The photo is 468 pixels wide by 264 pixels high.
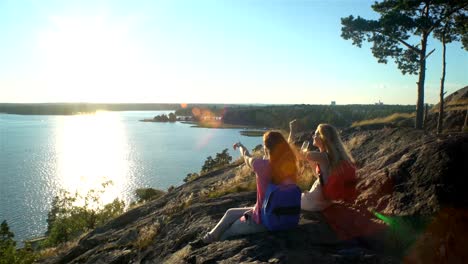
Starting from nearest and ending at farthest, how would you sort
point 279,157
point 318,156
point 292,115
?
1. point 279,157
2. point 318,156
3. point 292,115

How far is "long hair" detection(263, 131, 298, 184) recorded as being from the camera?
571 centimetres

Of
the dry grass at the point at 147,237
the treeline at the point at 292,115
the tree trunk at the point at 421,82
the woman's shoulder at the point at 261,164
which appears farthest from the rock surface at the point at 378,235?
the treeline at the point at 292,115

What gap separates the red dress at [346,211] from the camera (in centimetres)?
620

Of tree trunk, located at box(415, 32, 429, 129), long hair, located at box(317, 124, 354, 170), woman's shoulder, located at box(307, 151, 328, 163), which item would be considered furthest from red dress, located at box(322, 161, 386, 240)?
tree trunk, located at box(415, 32, 429, 129)

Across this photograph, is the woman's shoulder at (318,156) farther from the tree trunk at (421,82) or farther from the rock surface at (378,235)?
the tree trunk at (421,82)

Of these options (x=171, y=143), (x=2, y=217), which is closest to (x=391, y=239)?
(x=2, y=217)

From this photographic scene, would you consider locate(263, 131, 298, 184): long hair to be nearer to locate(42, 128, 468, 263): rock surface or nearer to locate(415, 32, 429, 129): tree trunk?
locate(42, 128, 468, 263): rock surface

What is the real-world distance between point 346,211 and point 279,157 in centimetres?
216

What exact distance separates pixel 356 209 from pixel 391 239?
45.4 inches

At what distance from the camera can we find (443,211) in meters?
5.87

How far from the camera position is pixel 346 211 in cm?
697

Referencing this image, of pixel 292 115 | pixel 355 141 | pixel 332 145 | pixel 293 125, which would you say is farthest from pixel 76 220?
pixel 292 115

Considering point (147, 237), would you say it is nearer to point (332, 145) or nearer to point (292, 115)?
point (332, 145)

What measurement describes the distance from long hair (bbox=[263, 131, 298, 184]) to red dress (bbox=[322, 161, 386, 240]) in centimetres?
127
